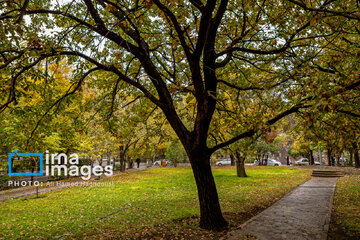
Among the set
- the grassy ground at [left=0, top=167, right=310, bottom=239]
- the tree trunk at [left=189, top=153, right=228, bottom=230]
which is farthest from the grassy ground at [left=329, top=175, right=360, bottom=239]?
the tree trunk at [left=189, top=153, right=228, bottom=230]

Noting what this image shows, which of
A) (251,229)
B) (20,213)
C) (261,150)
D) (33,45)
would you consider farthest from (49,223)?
(261,150)

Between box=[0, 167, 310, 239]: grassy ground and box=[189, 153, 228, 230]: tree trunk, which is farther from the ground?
box=[189, 153, 228, 230]: tree trunk

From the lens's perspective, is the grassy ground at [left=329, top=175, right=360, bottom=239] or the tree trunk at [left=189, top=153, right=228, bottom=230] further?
the tree trunk at [left=189, top=153, right=228, bottom=230]

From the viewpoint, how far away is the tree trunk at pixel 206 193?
228 inches

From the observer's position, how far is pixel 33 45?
429 cm

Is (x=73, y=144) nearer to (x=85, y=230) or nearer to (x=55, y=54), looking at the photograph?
(x=85, y=230)

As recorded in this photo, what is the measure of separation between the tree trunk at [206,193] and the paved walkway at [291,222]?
2.04ft

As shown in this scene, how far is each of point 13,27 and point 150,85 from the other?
536 cm

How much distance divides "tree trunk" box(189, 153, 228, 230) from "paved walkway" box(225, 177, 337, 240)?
2.04 feet

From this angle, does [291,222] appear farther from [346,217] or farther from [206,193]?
[206,193]

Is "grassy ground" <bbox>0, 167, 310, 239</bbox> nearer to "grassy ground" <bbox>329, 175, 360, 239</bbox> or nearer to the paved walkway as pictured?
the paved walkway

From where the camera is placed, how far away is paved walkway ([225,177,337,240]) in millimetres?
5270

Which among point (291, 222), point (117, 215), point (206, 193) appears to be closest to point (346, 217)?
point (291, 222)

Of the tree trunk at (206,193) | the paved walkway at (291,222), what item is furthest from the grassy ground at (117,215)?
the paved walkway at (291,222)
